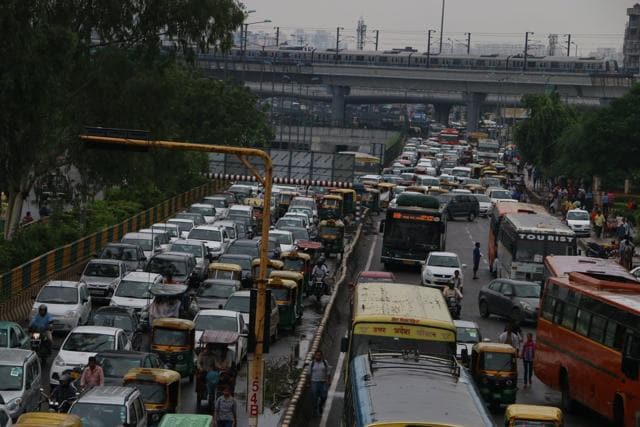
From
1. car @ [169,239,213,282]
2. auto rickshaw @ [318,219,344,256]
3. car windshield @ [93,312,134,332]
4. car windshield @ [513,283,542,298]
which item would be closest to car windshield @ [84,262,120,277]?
car @ [169,239,213,282]

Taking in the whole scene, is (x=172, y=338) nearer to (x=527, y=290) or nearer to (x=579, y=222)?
(x=527, y=290)

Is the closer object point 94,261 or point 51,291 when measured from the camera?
point 51,291

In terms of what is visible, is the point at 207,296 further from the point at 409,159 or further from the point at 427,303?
the point at 409,159

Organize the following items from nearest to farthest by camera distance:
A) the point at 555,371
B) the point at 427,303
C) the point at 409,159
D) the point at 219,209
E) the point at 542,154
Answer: the point at 427,303, the point at 555,371, the point at 219,209, the point at 542,154, the point at 409,159

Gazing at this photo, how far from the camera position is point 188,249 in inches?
1816

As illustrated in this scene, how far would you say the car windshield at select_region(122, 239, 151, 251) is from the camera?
46.3 m

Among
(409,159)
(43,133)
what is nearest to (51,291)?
(43,133)

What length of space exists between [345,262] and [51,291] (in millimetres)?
16267

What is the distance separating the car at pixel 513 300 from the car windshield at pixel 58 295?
1254cm

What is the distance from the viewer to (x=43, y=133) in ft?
135

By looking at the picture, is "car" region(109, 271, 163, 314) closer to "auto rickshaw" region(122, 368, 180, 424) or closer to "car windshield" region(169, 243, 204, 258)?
"car windshield" region(169, 243, 204, 258)

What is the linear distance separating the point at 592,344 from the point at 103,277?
1705cm

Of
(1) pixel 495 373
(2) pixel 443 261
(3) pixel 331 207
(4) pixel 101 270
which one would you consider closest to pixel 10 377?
(1) pixel 495 373

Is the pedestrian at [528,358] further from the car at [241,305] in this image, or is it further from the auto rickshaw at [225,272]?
the auto rickshaw at [225,272]
